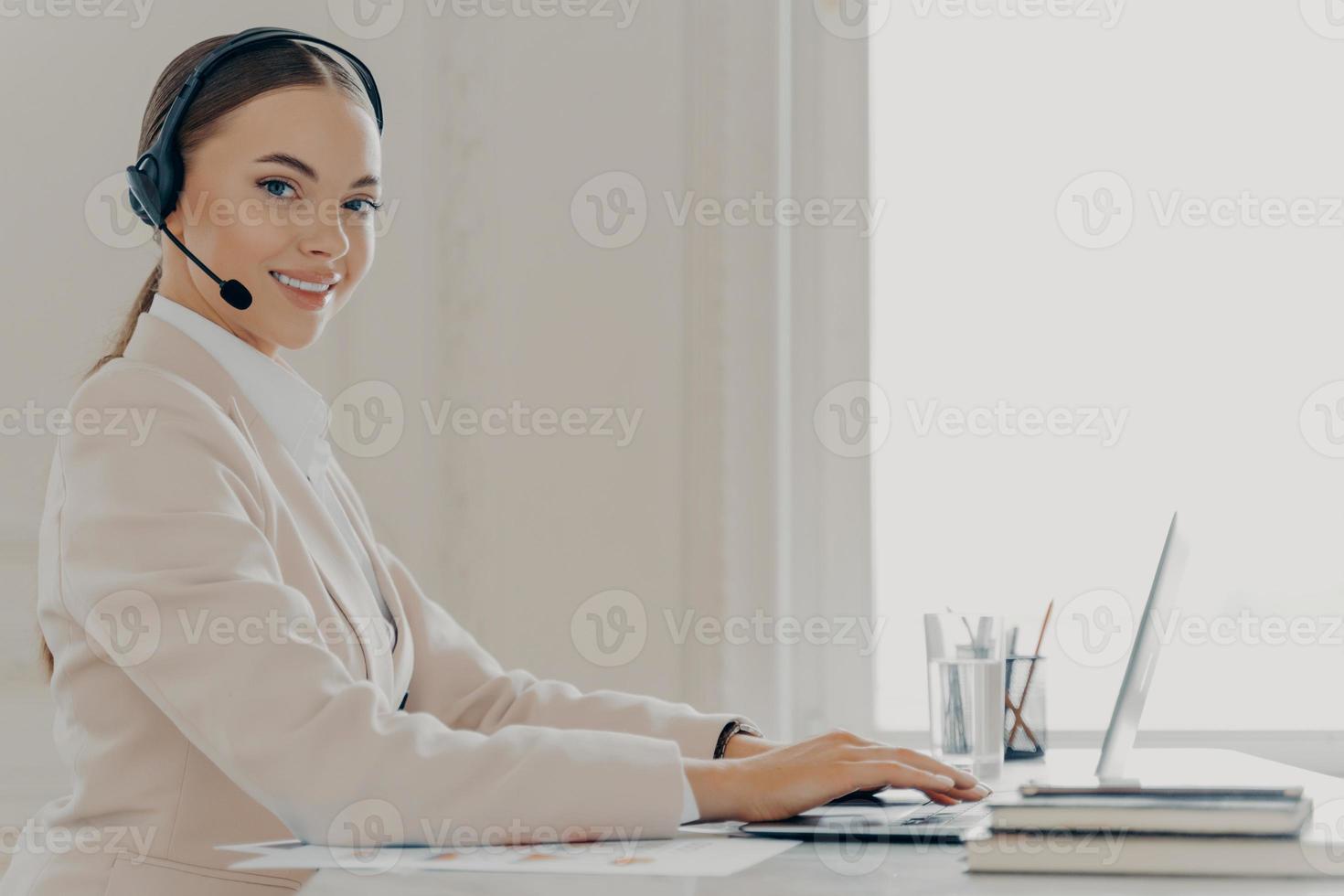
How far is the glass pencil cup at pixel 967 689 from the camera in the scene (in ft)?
4.27

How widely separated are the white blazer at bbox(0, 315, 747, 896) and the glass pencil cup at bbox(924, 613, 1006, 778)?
0.82ft

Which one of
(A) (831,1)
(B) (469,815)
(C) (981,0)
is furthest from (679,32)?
(B) (469,815)

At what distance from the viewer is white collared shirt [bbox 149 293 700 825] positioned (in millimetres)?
1201

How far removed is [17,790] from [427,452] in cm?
80

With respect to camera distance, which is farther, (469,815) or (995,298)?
(995,298)

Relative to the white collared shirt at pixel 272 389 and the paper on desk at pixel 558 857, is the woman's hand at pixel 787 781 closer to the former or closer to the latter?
the paper on desk at pixel 558 857

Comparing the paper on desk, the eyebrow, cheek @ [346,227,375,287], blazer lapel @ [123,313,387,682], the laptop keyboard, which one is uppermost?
the eyebrow

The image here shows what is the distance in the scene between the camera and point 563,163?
2135 mm

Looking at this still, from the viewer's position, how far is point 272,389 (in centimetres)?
123

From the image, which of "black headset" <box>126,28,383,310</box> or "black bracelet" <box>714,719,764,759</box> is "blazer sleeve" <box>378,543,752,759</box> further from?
"black headset" <box>126,28,383,310</box>

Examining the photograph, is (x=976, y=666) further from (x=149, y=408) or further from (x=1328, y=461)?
(x=1328, y=461)

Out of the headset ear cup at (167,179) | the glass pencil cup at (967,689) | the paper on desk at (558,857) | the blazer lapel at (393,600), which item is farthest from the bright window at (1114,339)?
the paper on desk at (558,857)

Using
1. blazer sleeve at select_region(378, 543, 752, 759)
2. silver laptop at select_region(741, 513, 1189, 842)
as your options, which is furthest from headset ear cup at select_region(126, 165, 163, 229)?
silver laptop at select_region(741, 513, 1189, 842)

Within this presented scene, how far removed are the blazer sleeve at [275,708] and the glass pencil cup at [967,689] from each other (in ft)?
1.57
